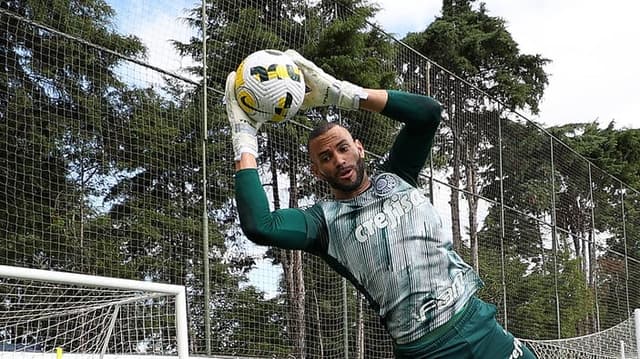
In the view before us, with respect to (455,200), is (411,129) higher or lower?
lower

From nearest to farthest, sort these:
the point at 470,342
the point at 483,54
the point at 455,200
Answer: the point at 470,342 → the point at 455,200 → the point at 483,54

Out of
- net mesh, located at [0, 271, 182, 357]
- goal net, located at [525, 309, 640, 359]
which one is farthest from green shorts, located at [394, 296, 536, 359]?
goal net, located at [525, 309, 640, 359]

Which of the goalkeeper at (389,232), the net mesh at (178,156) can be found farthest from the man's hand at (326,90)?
the net mesh at (178,156)

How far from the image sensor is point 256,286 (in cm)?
923

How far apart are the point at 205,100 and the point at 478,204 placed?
598 centimetres

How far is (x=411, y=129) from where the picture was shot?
9.36 feet

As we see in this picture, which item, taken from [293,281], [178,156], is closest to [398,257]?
[178,156]

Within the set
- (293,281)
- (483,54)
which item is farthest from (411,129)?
(483,54)

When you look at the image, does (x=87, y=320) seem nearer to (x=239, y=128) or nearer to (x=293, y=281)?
(x=239, y=128)

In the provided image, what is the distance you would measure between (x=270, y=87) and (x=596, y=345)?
32.8ft

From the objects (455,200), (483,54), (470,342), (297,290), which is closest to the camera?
(470,342)

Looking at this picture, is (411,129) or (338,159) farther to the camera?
(411,129)

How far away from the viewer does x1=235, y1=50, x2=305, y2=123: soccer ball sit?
282 centimetres

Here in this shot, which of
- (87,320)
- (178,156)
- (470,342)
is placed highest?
(178,156)
